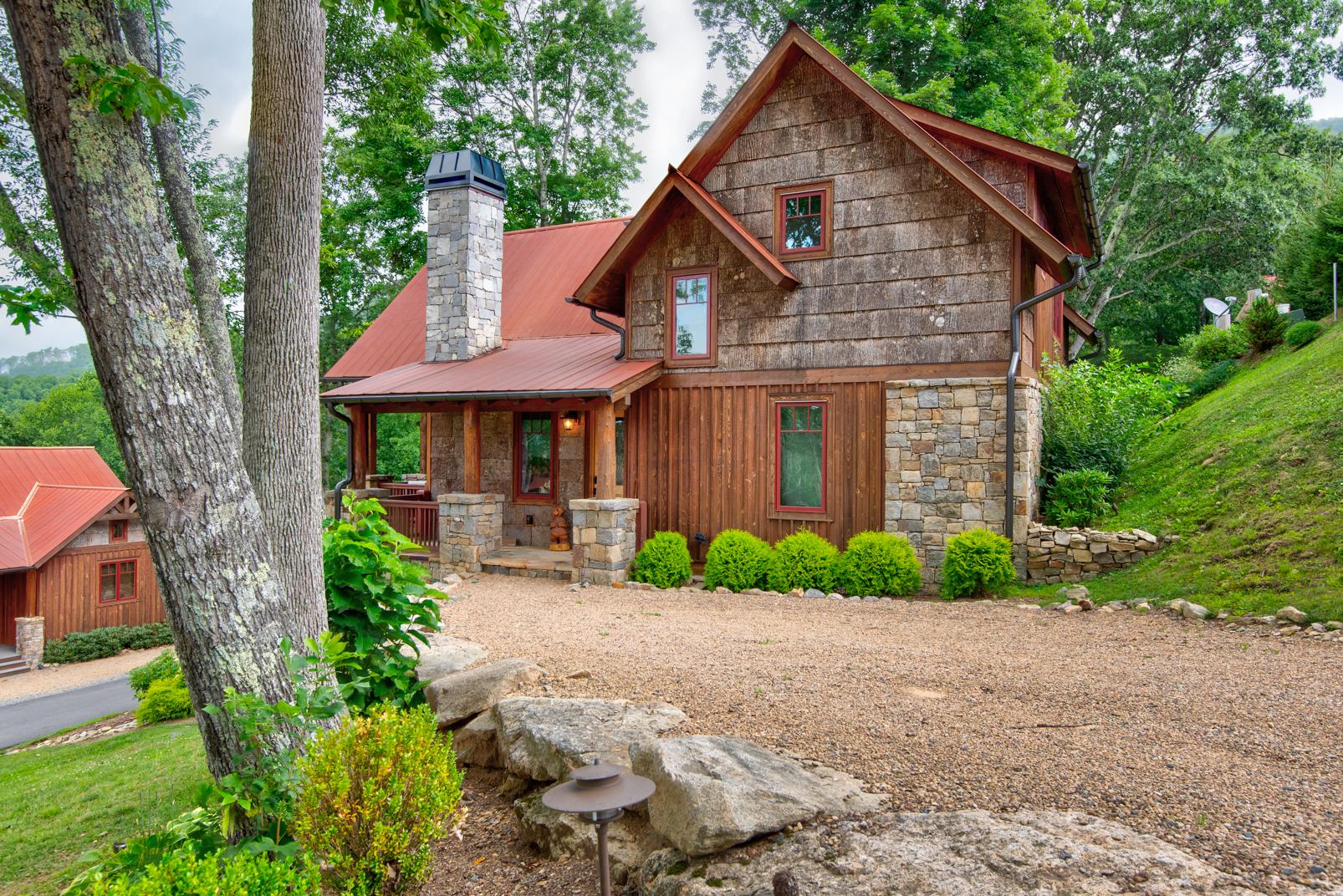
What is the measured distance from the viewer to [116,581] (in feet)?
75.3

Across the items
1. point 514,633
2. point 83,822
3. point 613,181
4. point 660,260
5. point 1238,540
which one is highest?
point 613,181

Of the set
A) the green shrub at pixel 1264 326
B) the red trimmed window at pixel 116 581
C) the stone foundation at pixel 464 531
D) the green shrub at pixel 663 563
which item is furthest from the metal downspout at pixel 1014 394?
the red trimmed window at pixel 116 581

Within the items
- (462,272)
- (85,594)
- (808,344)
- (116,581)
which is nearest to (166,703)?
(462,272)

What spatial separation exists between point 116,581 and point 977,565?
2396 centimetres

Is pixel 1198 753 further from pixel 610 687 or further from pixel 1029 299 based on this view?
pixel 1029 299

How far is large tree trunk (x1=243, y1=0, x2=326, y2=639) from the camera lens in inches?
176

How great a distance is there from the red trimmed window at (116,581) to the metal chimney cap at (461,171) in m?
16.5

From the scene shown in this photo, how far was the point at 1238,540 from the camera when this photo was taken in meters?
8.74

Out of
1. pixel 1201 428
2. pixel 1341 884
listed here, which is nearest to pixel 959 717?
pixel 1341 884

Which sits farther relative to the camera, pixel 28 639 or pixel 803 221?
pixel 28 639

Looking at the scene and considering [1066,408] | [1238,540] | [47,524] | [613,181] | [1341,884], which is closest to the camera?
[1341,884]

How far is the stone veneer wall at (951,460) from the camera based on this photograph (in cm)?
994

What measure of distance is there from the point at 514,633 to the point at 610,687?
85.7 inches

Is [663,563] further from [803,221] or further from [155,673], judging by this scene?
[155,673]
